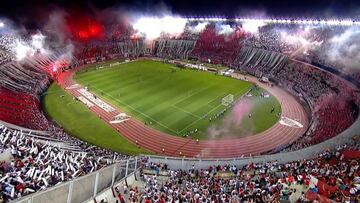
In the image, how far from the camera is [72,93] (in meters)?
46.4

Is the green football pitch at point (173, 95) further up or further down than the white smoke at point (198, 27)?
further down

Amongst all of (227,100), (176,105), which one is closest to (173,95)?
(176,105)

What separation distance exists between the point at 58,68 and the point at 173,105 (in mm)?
24135

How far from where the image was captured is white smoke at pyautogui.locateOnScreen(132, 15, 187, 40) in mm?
78725

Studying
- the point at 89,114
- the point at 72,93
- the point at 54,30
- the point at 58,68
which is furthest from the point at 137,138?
the point at 54,30

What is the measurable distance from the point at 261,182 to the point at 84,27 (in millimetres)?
67871

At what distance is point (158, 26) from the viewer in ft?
267

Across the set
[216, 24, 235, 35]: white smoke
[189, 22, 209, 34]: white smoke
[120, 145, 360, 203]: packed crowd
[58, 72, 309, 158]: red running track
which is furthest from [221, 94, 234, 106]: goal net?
[189, 22, 209, 34]: white smoke

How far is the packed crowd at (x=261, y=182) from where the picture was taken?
17.7 m

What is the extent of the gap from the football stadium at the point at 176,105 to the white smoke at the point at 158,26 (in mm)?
276

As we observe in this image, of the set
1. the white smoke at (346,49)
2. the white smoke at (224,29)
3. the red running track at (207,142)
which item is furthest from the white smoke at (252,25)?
the red running track at (207,142)

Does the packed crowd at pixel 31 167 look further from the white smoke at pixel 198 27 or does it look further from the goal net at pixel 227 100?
the white smoke at pixel 198 27

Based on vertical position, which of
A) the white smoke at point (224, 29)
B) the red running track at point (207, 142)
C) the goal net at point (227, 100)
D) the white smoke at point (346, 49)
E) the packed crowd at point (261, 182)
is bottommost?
the packed crowd at point (261, 182)

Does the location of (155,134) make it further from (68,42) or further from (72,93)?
(68,42)
